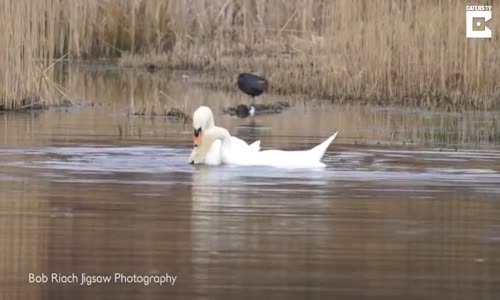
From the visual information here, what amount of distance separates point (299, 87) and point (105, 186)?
1227 centimetres

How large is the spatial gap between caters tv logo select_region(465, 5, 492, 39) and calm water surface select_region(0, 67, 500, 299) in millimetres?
3897

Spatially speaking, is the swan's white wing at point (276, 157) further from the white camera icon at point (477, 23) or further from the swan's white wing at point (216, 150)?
the white camera icon at point (477, 23)

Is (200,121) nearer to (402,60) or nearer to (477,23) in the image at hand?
(402,60)

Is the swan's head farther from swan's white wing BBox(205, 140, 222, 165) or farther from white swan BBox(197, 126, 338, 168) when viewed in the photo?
swan's white wing BBox(205, 140, 222, 165)

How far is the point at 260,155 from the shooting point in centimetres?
Result: 1288

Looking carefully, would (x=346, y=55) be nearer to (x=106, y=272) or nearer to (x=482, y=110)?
(x=482, y=110)

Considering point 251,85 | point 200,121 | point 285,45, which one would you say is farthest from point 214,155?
point 285,45

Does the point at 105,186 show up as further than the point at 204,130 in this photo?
No

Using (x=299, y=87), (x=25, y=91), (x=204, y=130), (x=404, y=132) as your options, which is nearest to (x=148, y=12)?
(x=299, y=87)

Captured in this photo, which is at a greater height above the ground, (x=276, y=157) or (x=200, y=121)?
(x=200, y=121)

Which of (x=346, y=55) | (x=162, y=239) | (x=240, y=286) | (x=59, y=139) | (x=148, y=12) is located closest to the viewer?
(x=240, y=286)

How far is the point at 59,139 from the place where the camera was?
15320 millimetres

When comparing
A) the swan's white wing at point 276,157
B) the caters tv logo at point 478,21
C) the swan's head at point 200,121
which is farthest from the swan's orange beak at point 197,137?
the caters tv logo at point 478,21

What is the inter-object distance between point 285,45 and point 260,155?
1613 cm
